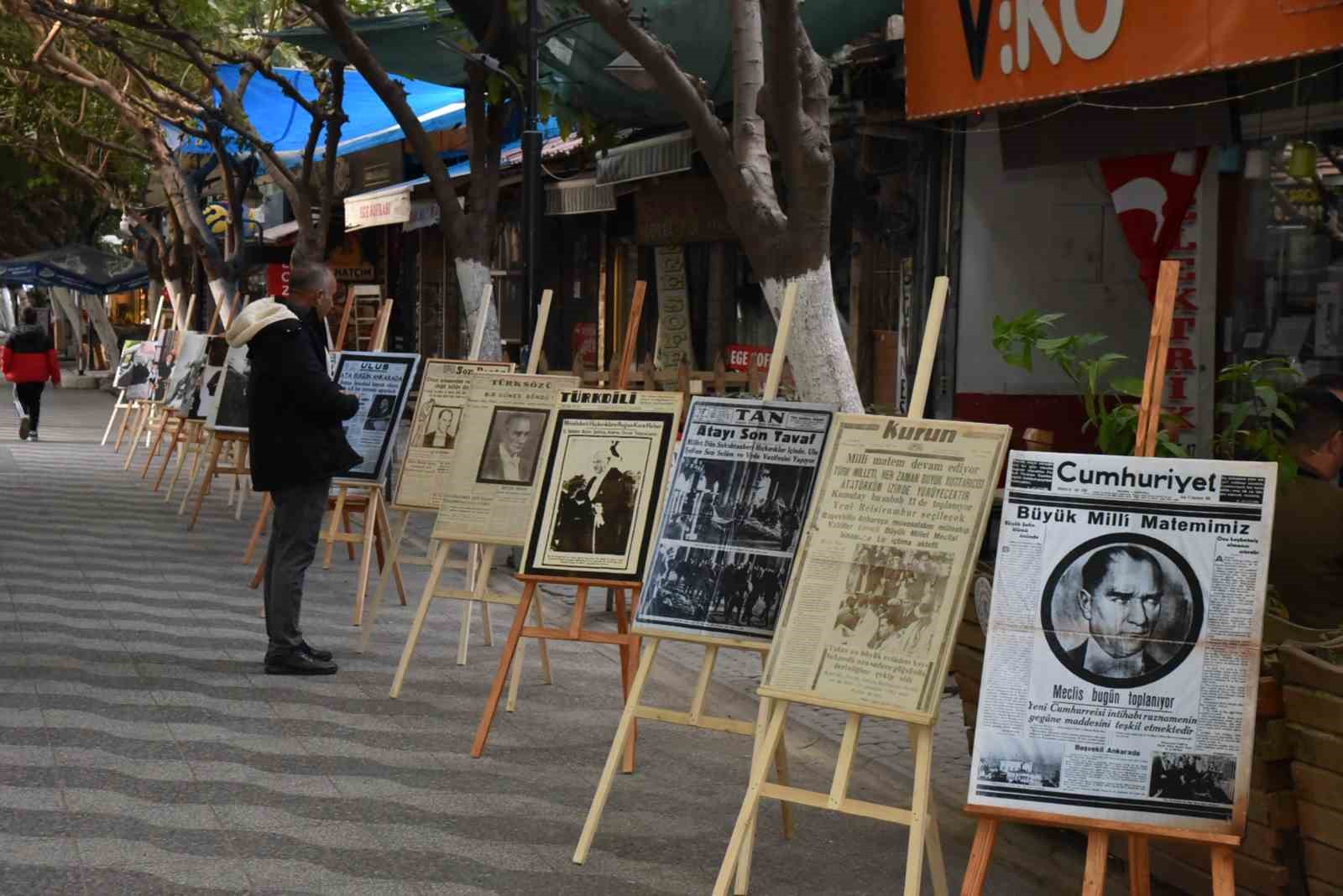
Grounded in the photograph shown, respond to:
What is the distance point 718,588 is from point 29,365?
63.2 ft

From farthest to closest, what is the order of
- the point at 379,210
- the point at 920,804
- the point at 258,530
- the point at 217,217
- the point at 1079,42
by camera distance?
the point at 217,217, the point at 379,210, the point at 258,530, the point at 1079,42, the point at 920,804

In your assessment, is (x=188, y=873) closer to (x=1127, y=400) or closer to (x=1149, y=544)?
(x=1149, y=544)

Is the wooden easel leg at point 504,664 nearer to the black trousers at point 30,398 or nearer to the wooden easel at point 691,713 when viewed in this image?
the wooden easel at point 691,713

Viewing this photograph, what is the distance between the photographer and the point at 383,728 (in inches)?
282

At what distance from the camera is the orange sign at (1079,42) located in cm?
801

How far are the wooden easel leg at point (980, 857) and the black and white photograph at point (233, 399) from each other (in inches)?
405

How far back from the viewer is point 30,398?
23.1 meters

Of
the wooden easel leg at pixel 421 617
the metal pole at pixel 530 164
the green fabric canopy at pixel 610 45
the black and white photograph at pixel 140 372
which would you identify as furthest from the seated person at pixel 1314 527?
the black and white photograph at pixel 140 372

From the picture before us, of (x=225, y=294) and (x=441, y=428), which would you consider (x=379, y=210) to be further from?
(x=441, y=428)

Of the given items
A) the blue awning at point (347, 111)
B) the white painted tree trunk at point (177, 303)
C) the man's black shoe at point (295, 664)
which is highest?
the blue awning at point (347, 111)

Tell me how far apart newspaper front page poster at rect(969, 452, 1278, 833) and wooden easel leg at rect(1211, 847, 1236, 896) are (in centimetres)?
6

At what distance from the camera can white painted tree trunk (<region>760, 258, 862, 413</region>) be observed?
27.1 feet

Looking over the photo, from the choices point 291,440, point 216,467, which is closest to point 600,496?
point 291,440

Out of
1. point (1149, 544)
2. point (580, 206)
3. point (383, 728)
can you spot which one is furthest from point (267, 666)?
point (580, 206)
